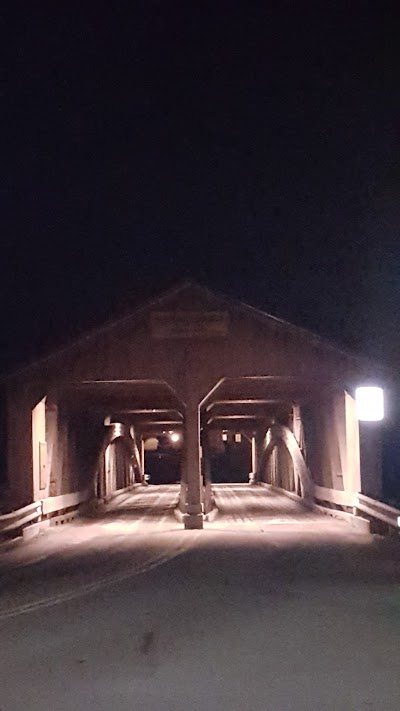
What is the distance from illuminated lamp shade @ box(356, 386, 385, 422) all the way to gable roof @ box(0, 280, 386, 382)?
68 centimetres

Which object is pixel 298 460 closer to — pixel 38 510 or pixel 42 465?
pixel 42 465

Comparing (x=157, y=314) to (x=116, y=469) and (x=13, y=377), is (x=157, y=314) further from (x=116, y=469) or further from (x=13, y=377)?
(x=116, y=469)

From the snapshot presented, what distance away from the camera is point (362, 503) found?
21859mm

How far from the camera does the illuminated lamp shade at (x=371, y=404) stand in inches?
866

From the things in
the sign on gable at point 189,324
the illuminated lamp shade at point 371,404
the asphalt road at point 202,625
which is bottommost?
the asphalt road at point 202,625

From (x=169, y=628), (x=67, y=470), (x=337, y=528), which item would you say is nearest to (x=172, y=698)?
(x=169, y=628)

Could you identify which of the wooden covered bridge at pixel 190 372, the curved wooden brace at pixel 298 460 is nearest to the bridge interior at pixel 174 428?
the curved wooden brace at pixel 298 460

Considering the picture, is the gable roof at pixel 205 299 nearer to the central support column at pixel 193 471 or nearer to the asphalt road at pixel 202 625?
the central support column at pixel 193 471

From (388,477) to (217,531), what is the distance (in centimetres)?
698

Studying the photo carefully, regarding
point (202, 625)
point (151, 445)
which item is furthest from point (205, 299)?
point (151, 445)

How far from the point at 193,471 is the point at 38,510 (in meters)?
3.53

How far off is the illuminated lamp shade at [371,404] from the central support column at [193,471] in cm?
366

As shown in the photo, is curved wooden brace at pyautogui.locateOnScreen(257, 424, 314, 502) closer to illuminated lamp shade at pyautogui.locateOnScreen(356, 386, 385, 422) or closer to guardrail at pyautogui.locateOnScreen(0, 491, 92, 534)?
guardrail at pyautogui.locateOnScreen(0, 491, 92, 534)

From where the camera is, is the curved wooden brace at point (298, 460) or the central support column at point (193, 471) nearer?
the central support column at point (193, 471)
